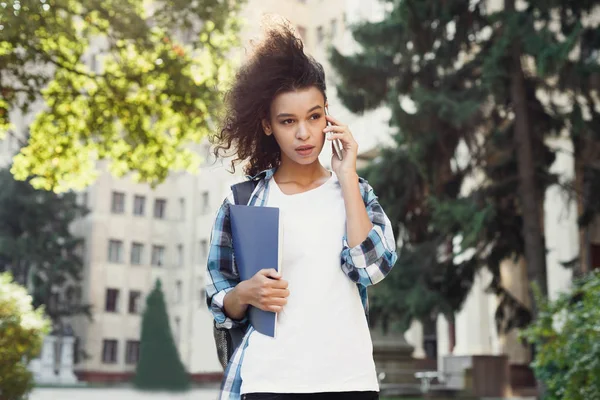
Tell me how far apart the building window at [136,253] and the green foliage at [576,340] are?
55.1 m

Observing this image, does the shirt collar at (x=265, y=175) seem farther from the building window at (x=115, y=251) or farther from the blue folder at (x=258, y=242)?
the building window at (x=115, y=251)

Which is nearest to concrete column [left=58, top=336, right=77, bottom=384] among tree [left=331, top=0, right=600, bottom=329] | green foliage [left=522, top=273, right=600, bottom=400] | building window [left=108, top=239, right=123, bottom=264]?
building window [left=108, top=239, right=123, bottom=264]

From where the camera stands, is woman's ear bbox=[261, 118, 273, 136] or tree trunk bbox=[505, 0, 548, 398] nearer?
woman's ear bbox=[261, 118, 273, 136]

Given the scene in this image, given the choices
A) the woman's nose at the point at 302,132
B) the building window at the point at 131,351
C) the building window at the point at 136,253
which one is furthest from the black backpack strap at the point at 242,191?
the building window at the point at 136,253

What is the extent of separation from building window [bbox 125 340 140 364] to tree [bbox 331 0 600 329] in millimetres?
46767

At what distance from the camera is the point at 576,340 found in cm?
839

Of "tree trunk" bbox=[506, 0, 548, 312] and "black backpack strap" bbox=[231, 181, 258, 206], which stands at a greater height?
"tree trunk" bbox=[506, 0, 548, 312]

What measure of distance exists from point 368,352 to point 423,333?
34.5 meters

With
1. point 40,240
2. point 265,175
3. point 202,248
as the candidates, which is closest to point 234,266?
point 265,175

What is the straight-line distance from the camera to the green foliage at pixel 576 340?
7.81m

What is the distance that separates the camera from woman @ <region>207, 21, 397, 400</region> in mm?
2139

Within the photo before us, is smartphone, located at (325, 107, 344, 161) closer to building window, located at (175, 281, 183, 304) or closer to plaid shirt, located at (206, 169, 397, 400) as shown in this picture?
plaid shirt, located at (206, 169, 397, 400)

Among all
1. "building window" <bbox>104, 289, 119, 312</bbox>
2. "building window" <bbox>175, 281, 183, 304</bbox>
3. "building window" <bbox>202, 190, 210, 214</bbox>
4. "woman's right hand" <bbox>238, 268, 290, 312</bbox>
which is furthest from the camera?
"building window" <bbox>175, 281, 183, 304</bbox>

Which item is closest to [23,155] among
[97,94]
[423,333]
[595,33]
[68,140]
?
[68,140]
